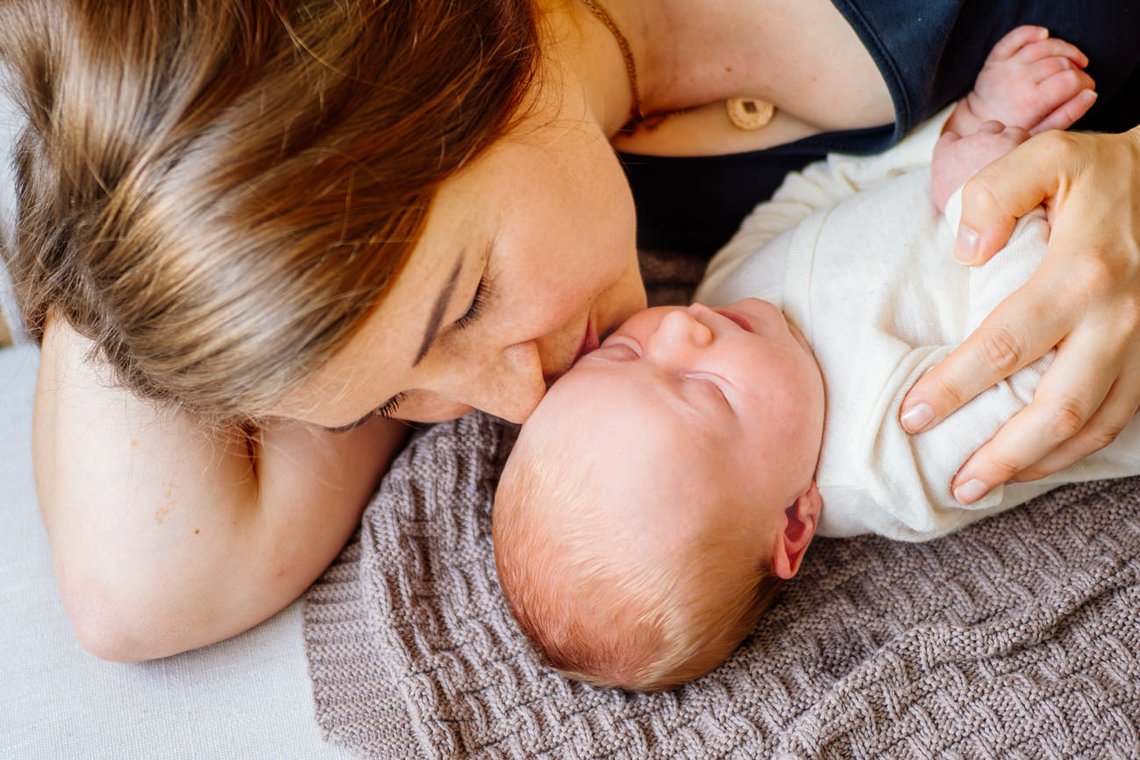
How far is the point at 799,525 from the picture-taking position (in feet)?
3.76

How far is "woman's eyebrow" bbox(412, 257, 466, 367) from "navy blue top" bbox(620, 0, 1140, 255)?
0.68m

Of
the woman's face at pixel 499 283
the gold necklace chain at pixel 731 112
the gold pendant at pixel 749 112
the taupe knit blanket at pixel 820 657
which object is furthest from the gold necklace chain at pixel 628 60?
the taupe knit blanket at pixel 820 657

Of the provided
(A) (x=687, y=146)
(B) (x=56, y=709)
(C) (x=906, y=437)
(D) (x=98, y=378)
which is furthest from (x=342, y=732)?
(A) (x=687, y=146)

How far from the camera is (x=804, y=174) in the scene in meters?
1.45

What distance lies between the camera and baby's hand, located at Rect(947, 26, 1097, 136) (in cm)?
121

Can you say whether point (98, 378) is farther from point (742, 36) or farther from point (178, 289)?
point (742, 36)

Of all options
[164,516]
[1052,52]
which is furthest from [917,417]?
[164,516]

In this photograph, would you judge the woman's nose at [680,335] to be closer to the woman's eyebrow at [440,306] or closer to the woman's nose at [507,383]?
the woman's nose at [507,383]

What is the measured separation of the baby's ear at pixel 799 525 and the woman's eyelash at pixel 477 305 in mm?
453

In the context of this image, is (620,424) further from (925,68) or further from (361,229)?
(925,68)

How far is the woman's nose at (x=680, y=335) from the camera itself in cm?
111

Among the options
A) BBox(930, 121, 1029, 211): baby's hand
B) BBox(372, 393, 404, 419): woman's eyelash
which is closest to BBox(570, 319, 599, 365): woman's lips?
BBox(372, 393, 404, 419): woman's eyelash

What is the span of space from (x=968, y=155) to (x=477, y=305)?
2.25ft

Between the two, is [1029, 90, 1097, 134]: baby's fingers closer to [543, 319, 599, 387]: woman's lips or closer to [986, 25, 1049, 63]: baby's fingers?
[986, 25, 1049, 63]: baby's fingers
